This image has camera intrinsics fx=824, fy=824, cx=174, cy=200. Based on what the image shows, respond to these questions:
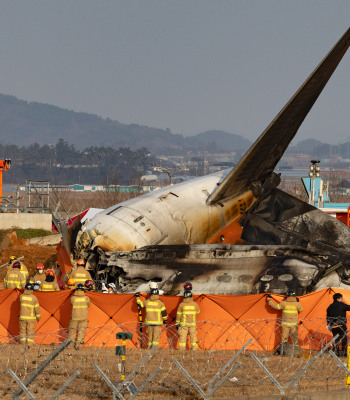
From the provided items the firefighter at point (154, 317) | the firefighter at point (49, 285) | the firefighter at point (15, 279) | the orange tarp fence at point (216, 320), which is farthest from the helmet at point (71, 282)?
the firefighter at point (154, 317)

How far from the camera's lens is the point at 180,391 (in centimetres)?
1748

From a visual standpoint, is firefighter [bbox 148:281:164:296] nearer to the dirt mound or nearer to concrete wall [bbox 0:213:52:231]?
the dirt mound

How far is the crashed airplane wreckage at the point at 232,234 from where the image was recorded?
87.0ft

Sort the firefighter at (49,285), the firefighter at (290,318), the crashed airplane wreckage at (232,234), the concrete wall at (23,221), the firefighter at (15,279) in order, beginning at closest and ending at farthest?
the firefighter at (290,318)
the firefighter at (49,285)
the crashed airplane wreckage at (232,234)
the firefighter at (15,279)
the concrete wall at (23,221)

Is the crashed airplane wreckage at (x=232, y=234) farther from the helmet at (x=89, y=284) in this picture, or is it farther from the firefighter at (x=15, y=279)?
the firefighter at (x=15, y=279)

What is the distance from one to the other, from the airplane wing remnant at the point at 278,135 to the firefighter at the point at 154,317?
26.6ft

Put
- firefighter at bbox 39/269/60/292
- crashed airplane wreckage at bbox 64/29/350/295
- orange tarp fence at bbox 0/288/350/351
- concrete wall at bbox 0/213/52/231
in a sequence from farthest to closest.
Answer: concrete wall at bbox 0/213/52/231 → crashed airplane wreckage at bbox 64/29/350/295 → firefighter at bbox 39/269/60/292 → orange tarp fence at bbox 0/288/350/351

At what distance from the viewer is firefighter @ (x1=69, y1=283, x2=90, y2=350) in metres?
23.6

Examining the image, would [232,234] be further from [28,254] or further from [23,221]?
[23,221]

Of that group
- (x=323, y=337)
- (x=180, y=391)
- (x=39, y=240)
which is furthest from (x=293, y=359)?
(x=39, y=240)

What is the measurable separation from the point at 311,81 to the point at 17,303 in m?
12.6

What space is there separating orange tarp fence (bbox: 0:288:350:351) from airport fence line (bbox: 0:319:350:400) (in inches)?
1.2

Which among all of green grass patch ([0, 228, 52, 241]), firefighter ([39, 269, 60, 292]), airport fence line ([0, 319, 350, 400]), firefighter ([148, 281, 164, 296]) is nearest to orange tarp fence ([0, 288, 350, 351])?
airport fence line ([0, 319, 350, 400])

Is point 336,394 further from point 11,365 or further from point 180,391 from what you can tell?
point 11,365
